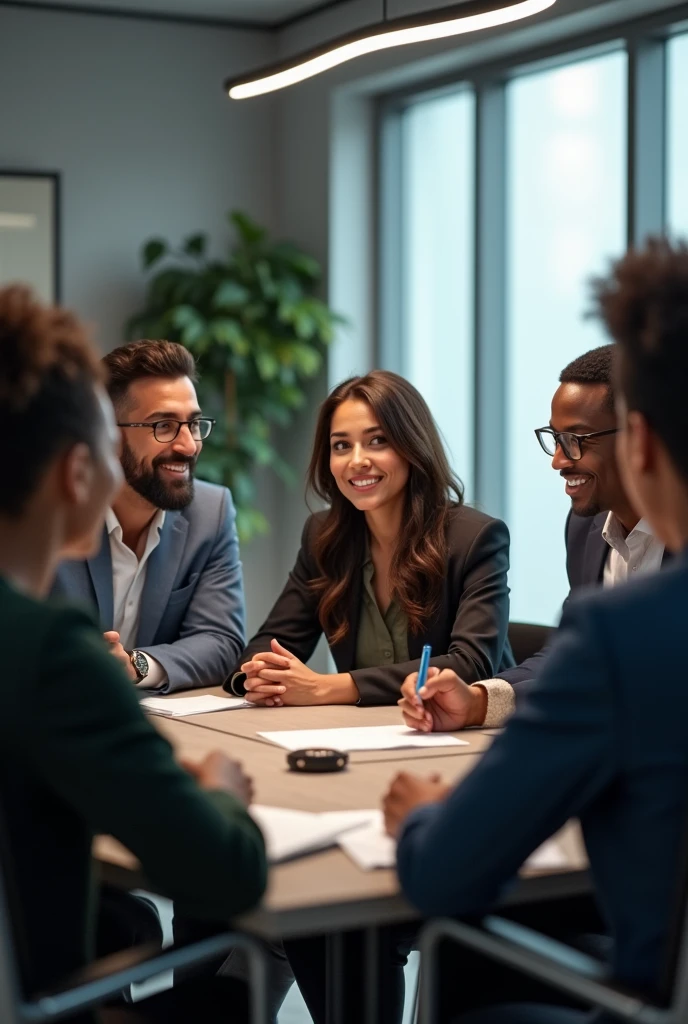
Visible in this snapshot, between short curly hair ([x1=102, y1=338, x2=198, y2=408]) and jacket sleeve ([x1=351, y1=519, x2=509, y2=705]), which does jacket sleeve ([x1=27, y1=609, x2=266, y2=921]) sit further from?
short curly hair ([x1=102, y1=338, x2=198, y2=408])

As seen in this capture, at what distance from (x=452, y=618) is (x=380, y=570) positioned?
25 cm

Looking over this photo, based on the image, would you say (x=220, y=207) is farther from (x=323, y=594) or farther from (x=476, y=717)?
(x=476, y=717)

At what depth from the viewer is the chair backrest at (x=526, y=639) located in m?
3.34

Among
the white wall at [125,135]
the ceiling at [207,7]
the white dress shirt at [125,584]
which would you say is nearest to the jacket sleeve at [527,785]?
the white dress shirt at [125,584]

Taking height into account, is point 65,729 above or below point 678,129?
below

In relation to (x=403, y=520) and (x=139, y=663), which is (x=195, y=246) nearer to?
(x=403, y=520)

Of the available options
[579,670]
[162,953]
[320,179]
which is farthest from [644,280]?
[320,179]

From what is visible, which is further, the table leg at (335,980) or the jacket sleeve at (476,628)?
the jacket sleeve at (476,628)

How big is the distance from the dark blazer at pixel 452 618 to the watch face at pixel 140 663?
199 mm

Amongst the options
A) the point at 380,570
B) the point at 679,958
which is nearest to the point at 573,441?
the point at 380,570

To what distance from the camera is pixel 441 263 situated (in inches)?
249

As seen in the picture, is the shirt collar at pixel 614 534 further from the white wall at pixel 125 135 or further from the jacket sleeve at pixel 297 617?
the white wall at pixel 125 135

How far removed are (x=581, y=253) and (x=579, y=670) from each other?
436 cm

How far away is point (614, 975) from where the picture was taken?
1503 millimetres
